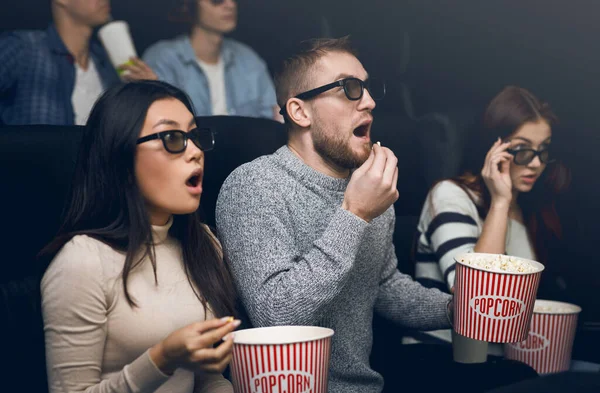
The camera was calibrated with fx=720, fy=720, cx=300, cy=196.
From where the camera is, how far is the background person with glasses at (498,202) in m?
1.92

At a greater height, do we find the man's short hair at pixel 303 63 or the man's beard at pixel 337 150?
the man's short hair at pixel 303 63

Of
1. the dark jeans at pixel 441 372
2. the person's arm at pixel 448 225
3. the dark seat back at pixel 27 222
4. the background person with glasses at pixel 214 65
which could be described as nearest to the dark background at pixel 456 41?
the background person with glasses at pixel 214 65

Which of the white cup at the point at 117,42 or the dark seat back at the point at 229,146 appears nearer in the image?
the dark seat back at the point at 229,146

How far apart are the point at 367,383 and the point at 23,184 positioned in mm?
792

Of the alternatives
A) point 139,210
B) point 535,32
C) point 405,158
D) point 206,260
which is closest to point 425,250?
point 405,158

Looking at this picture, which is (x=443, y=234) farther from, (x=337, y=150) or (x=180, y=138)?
(x=180, y=138)

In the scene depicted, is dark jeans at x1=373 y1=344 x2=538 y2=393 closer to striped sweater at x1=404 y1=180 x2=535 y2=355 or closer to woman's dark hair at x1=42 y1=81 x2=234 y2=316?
striped sweater at x1=404 y1=180 x2=535 y2=355

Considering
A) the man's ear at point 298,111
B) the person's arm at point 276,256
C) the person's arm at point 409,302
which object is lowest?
the person's arm at point 409,302

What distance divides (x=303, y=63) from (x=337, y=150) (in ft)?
0.68

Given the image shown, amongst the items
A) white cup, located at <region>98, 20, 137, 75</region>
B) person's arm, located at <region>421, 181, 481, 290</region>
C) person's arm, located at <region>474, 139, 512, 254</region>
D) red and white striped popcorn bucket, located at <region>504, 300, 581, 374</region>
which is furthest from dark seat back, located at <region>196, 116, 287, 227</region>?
white cup, located at <region>98, 20, 137, 75</region>

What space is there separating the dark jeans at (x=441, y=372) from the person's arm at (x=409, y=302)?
0.34ft

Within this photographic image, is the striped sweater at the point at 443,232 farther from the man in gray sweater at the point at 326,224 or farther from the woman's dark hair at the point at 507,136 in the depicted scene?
the man in gray sweater at the point at 326,224

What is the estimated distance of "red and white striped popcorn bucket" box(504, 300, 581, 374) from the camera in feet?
5.59

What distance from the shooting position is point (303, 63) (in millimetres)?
1554
